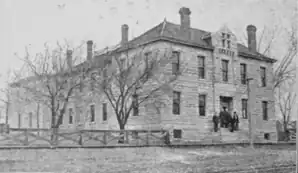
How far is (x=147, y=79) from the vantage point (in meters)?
14.2

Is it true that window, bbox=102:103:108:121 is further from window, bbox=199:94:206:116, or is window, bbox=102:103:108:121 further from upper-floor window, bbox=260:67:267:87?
upper-floor window, bbox=260:67:267:87

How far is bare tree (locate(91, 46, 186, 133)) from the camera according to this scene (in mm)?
14234

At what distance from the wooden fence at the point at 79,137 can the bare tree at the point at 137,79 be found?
0.85 metres

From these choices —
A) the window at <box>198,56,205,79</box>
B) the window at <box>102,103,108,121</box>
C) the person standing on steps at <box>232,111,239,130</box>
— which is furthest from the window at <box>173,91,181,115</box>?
the window at <box>102,103,108,121</box>

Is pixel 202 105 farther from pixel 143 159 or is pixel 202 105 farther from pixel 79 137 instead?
pixel 143 159

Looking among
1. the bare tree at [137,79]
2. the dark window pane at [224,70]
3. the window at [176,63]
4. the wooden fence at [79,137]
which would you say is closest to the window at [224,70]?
the dark window pane at [224,70]

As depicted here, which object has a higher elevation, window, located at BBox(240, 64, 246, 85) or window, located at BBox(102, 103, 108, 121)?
window, located at BBox(240, 64, 246, 85)

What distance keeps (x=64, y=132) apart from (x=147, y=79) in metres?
3.76

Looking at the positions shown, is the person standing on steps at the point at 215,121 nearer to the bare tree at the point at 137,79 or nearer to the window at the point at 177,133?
the window at the point at 177,133

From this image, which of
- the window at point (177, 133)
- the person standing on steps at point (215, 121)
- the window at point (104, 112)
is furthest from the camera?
the window at point (104, 112)

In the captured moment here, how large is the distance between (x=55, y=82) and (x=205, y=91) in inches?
209

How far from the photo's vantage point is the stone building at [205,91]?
14461 millimetres

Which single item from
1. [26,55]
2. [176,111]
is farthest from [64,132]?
[176,111]

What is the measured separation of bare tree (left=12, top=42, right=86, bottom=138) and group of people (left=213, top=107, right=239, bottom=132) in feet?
16.1
